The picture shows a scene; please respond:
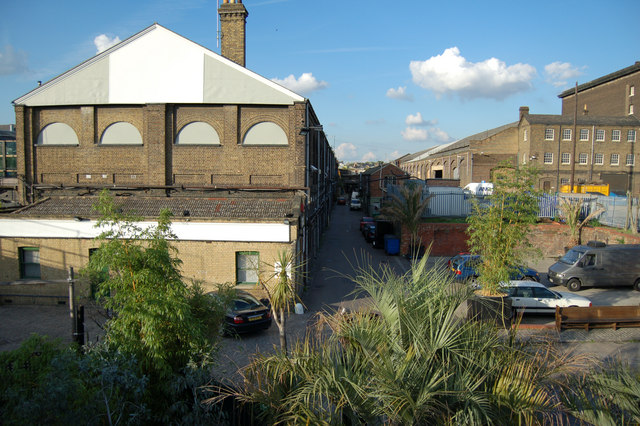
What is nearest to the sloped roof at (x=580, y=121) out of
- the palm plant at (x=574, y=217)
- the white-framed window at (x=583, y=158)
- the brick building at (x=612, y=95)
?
the white-framed window at (x=583, y=158)

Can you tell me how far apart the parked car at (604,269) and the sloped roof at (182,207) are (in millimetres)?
12707

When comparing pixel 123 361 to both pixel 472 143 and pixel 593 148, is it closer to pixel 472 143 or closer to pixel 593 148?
pixel 472 143

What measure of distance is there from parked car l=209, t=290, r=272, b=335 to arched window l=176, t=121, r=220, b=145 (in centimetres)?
1023

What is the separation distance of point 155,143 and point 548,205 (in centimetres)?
2427

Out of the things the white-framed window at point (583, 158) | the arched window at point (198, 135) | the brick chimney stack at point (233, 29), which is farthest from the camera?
the white-framed window at point (583, 158)

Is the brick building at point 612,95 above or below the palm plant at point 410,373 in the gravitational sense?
above

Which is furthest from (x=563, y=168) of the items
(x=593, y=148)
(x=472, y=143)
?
(x=472, y=143)

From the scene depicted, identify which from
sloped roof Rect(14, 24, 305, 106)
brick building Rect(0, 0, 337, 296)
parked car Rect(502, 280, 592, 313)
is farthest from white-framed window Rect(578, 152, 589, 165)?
sloped roof Rect(14, 24, 305, 106)

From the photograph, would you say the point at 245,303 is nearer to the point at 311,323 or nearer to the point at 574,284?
the point at 311,323

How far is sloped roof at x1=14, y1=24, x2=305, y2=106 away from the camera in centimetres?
2089

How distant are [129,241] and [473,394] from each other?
5.47 meters

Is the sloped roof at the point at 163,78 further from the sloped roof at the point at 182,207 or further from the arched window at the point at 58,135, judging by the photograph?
the sloped roof at the point at 182,207

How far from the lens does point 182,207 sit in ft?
60.5

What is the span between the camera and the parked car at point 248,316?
1321cm
